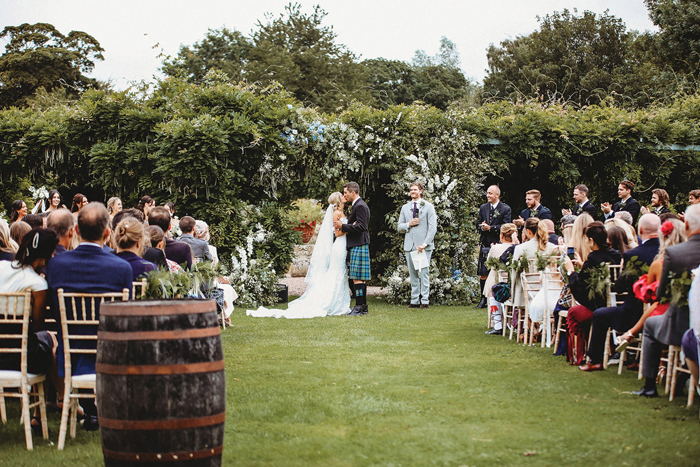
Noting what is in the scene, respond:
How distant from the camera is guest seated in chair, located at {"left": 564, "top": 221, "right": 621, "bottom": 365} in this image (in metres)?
6.09

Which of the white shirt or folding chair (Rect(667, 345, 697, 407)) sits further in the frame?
folding chair (Rect(667, 345, 697, 407))

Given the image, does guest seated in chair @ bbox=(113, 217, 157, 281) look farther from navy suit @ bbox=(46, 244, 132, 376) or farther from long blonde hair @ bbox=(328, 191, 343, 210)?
long blonde hair @ bbox=(328, 191, 343, 210)

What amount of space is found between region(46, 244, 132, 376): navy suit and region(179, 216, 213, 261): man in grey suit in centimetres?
428

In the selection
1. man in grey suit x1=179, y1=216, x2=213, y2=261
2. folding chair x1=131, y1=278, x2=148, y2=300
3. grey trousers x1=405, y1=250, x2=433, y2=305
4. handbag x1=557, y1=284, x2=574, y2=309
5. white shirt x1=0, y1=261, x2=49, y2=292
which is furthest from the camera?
grey trousers x1=405, y1=250, x2=433, y2=305

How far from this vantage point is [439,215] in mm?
12352

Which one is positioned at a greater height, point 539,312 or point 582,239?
point 582,239

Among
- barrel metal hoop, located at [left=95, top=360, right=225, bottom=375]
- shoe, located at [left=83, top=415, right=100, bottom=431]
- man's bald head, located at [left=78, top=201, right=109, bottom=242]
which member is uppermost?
man's bald head, located at [left=78, top=201, right=109, bottom=242]

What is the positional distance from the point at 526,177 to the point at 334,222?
586cm

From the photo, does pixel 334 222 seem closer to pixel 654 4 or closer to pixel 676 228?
pixel 676 228

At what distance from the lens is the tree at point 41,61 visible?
1278 inches

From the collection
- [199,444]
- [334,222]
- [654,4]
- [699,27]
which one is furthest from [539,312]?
[654,4]

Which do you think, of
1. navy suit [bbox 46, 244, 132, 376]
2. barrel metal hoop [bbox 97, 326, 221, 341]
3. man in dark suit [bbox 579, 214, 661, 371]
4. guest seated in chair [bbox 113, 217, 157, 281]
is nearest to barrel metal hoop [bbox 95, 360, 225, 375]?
barrel metal hoop [bbox 97, 326, 221, 341]

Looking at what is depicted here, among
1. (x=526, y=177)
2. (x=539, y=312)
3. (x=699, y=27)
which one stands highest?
(x=699, y=27)

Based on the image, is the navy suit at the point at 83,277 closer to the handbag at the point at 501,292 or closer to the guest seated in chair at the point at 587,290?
the guest seated in chair at the point at 587,290
